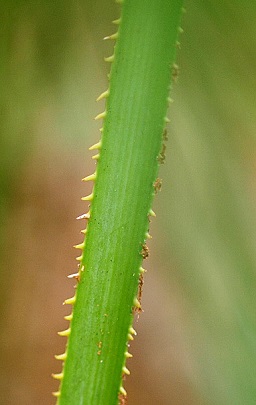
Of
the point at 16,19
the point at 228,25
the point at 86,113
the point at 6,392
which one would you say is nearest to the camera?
the point at 228,25

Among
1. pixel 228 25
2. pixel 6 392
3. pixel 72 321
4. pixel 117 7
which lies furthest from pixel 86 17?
pixel 6 392

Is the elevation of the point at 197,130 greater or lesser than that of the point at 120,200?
greater

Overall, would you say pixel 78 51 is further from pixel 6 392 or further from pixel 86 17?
pixel 6 392

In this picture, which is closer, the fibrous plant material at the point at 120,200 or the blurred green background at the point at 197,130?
the fibrous plant material at the point at 120,200

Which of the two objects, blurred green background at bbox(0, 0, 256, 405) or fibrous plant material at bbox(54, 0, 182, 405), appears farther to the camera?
blurred green background at bbox(0, 0, 256, 405)

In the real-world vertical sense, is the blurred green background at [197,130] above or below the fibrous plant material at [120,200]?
above

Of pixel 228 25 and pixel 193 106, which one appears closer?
pixel 228 25

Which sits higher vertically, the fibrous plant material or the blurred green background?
the blurred green background

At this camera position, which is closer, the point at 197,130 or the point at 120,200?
the point at 120,200
